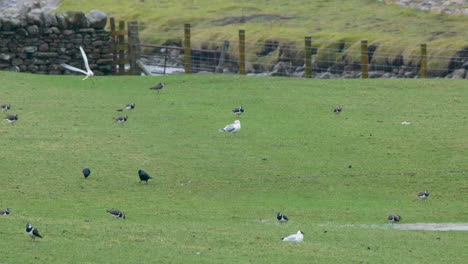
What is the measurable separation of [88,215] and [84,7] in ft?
264

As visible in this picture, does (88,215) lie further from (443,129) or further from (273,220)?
(443,129)

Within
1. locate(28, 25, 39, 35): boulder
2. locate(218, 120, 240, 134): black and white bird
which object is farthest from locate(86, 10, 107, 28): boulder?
locate(218, 120, 240, 134): black and white bird

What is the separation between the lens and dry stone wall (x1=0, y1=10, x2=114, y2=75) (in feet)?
132

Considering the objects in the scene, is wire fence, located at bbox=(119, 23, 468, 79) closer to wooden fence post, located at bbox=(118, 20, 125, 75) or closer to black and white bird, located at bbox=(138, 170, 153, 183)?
wooden fence post, located at bbox=(118, 20, 125, 75)

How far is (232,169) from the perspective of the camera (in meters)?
25.1

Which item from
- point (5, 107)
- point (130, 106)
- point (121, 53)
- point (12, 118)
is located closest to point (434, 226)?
point (130, 106)

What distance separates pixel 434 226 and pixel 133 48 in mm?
23882

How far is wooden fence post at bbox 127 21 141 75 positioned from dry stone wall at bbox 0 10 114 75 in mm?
781

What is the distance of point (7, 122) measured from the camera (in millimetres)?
29922

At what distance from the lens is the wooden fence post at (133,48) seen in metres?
42.3

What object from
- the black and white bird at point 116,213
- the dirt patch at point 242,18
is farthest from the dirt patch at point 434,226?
the dirt patch at point 242,18

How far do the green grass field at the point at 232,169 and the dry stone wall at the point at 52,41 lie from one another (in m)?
2.88

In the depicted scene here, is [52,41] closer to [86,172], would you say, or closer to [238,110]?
[238,110]

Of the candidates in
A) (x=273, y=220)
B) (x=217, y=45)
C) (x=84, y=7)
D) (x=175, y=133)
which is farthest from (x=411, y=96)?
(x=84, y=7)
